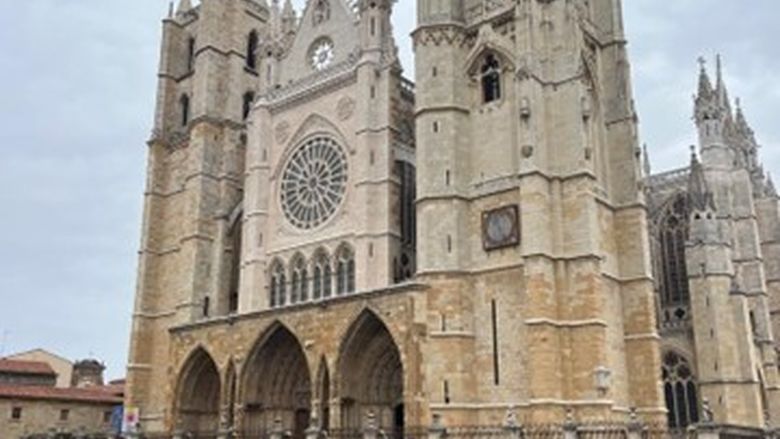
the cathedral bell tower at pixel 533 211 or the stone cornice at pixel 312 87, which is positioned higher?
the stone cornice at pixel 312 87

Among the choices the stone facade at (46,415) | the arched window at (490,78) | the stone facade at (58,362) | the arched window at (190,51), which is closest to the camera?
the arched window at (490,78)

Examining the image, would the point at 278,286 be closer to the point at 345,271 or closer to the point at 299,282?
the point at 299,282

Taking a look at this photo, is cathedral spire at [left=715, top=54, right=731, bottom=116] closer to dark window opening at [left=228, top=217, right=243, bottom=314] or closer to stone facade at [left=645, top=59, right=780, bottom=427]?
stone facade at [left=645, top=59, right=780, bottom=427]

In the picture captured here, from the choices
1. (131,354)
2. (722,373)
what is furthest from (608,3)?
(131,354)

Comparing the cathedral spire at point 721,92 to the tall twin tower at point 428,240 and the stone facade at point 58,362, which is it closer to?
the tall twin tower at point 428,240

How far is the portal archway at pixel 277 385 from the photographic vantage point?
27594 mm

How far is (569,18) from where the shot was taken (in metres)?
24.8

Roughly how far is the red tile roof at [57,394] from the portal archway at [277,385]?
13601 millimetres

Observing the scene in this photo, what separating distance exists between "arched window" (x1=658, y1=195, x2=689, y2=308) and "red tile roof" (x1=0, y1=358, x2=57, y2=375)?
107ft

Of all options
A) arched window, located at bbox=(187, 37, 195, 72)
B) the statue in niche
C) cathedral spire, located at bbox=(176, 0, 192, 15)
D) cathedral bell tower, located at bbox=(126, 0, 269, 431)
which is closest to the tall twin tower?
the statue in niche

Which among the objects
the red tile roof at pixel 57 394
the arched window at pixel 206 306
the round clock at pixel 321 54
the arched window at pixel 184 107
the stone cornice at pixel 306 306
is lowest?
the red tile roof at pixel 57 394

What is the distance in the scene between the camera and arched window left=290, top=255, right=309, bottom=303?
2983 cm

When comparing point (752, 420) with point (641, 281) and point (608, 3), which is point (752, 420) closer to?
point (641, 281)

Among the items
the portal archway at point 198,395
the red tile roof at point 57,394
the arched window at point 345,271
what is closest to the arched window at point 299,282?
the arched window at point 345,271
